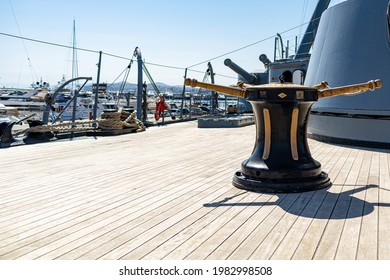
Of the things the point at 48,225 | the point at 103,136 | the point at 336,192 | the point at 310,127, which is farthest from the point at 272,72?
the point at 48,225

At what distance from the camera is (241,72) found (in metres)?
21.7

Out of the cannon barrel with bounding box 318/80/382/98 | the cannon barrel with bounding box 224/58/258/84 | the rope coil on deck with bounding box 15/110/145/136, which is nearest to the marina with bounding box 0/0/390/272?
the cannon barrel with bounding box 318/80/382/98

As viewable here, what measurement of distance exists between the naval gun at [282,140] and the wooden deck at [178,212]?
16 cm

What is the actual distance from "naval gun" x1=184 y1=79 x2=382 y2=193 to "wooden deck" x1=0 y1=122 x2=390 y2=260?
6.3 inches

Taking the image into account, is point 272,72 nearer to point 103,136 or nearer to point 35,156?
point 103,136

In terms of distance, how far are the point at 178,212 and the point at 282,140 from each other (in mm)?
1350

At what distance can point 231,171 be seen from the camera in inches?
201

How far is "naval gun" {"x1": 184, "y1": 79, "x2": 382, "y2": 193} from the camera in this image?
3.99 meters

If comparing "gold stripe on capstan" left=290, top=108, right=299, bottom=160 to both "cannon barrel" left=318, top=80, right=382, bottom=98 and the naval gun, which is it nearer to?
the naval gun

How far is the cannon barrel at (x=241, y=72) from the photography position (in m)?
Result: 21.3

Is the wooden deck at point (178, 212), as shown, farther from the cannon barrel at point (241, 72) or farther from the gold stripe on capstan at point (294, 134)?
the cannon barrel at point (241, 72)

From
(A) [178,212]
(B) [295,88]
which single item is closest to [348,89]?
(B) [295,88]

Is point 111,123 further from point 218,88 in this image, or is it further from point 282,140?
point 282,140

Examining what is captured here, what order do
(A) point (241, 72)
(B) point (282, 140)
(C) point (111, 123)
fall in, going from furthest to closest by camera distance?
(A) point (241, 72)
(C) point (111, 123)
(B) point (282, 140)
